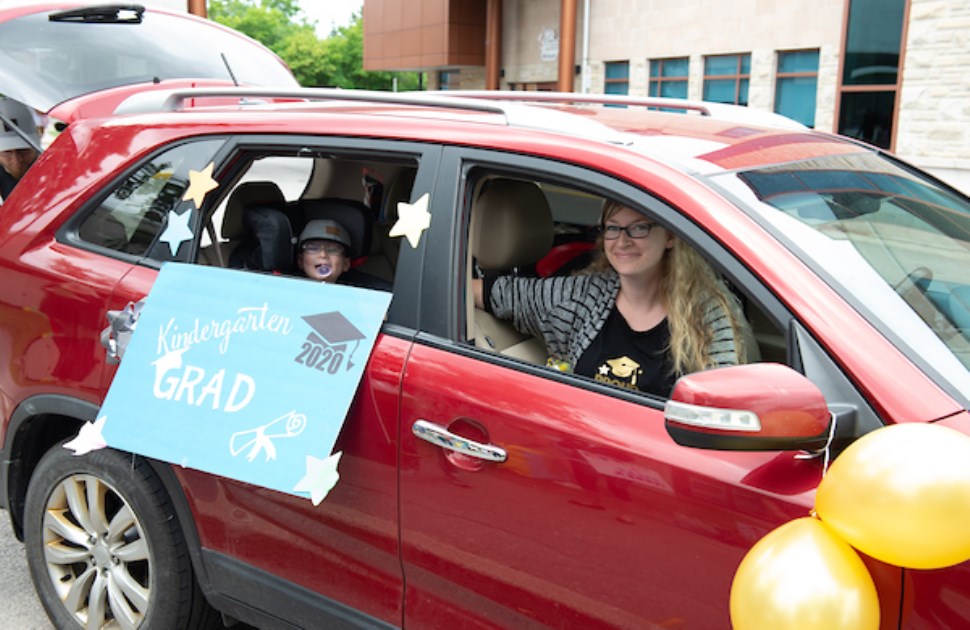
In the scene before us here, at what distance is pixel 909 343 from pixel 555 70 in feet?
81.2

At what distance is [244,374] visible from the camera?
2504 millimetres

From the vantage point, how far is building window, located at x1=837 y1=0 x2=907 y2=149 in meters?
15.5

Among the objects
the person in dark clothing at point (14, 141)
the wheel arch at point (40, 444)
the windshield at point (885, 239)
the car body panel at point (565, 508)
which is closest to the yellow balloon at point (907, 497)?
the car body panel at point (565, 508)

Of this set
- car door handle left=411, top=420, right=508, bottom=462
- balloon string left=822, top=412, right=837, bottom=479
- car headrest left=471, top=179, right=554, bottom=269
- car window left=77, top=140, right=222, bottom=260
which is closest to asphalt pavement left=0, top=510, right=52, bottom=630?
car window left=77, top=140, right=222, bottom=260

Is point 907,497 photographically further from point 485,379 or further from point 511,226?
point 511,226

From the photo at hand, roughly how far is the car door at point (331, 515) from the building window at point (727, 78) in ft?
58.9

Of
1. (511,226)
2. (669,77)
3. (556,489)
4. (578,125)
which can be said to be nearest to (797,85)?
(669,77)

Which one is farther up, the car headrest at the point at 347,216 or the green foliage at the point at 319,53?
the green foliage at the point at 319,53

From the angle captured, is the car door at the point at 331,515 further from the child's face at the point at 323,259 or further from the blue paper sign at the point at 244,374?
the child's face at the point at 323,259

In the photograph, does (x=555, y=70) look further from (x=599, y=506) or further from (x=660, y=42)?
(x=599, y=506)

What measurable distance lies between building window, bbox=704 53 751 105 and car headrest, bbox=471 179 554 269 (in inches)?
676

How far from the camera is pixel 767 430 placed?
1611 mm

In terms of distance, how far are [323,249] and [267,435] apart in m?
1.24

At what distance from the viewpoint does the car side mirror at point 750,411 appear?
1609 mm
